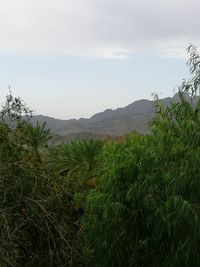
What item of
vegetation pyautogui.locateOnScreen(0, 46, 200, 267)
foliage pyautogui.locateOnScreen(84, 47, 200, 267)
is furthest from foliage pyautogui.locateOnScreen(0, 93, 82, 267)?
foliage pyautogui.locateOnScreen(84, 47, 200, 267)

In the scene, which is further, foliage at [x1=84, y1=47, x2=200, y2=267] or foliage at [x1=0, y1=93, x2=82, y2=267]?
foliage at [x1=84, y1=47, x2=200, y2=267]

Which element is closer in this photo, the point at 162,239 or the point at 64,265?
the point at 64,265

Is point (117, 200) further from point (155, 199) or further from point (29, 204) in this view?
point (29, 204)

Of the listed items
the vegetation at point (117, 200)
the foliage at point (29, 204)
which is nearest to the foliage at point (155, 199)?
the vegetation at point (117, 200)

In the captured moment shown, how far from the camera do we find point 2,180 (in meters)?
8.21

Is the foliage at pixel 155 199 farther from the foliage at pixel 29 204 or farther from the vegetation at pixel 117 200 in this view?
the foliage at pixel 29 204

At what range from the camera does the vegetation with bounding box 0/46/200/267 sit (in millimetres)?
8508

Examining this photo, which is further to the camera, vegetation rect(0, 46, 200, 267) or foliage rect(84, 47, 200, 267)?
foliage rect(84, 47, 200, 267)

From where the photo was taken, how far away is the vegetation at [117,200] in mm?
8508

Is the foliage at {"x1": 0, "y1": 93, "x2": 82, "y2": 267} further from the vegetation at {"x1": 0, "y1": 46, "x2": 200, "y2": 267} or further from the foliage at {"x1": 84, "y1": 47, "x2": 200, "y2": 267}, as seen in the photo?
the foliage at {"x1": 84, "y1": 47, "x2": 200, "y2": 267}

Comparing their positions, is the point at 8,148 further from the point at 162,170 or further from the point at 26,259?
the point at 162,170

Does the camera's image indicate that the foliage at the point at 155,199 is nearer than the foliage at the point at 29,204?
No

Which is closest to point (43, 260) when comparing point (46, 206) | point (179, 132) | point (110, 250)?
point (46, 206)

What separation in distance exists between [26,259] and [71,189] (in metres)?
2.09
